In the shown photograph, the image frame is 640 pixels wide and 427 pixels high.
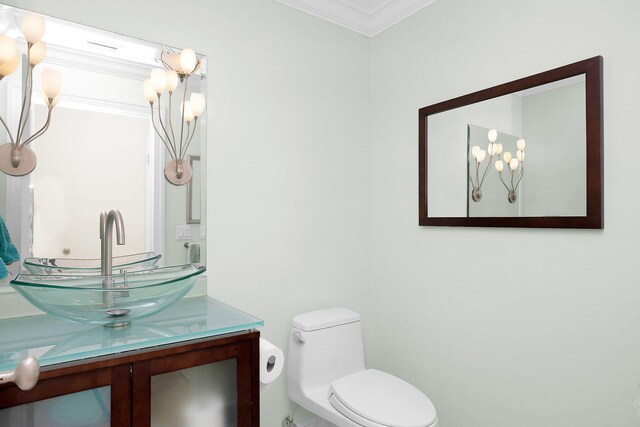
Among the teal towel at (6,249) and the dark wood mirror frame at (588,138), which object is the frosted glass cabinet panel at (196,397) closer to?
the teal towel at (6,249)

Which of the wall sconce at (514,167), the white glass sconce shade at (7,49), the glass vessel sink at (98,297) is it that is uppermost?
the white glass sconce shade at (7,49)

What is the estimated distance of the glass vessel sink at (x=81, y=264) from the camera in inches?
57.5

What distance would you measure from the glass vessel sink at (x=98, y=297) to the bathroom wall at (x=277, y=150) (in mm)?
533

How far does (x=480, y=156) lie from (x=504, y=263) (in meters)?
0.49

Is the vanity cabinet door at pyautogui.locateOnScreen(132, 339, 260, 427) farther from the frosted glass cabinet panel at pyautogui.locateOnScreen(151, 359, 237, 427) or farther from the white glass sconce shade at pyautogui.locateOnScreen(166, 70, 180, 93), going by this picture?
the white glass sconce shade at pyautogui.locateOnScreen(166, 70, 180, 93)

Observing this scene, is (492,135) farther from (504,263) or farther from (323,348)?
(323,348)

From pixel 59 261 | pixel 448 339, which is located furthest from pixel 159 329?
pixel 448 339

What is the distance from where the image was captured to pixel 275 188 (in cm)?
204

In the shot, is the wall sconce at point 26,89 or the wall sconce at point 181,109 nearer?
the wall sconce at point 26,89

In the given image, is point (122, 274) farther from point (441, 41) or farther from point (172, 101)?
point (441, 41)

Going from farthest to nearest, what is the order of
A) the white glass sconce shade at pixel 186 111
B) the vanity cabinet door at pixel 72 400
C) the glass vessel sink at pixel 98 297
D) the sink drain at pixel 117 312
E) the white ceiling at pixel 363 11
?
the white ceiling at pixel 363 11
the white glass sconce shade at pixel 186 111
the sink drain at pixel 117 312
the glass vessel sink at pixel 98 297
the vanity cabinet door at pixel 72 400

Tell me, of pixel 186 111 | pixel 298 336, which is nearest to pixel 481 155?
pixel 298 336

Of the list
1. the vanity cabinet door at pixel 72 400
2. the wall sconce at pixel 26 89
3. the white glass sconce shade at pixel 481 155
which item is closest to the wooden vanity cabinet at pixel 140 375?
the vanity cabinet door at pixel 72 400

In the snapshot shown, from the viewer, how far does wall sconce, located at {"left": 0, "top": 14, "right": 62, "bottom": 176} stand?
1396 millimetres
